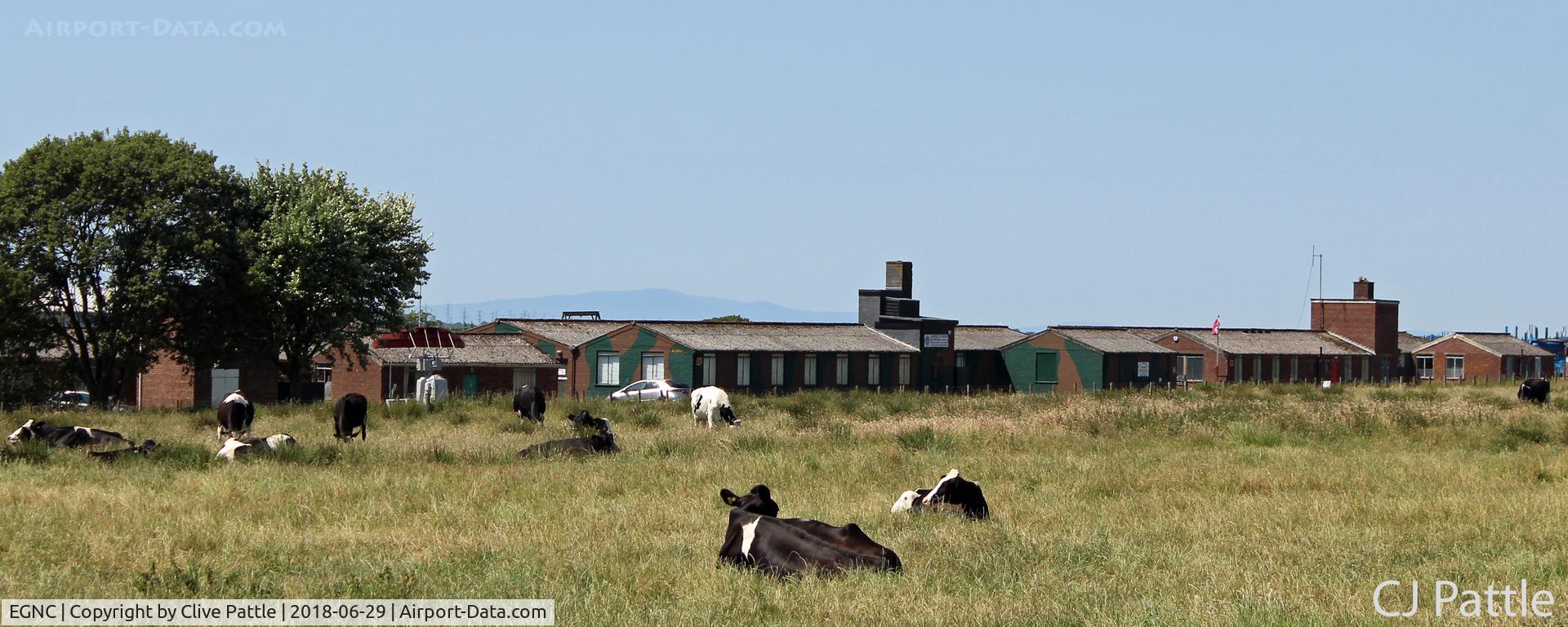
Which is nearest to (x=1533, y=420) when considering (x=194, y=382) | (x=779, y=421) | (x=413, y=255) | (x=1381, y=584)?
(x=779, y=421)

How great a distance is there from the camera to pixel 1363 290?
3789 inches

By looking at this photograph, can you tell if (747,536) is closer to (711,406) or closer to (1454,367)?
(711,406)

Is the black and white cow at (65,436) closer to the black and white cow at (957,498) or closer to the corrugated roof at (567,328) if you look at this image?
the black and white cow at (957,498)

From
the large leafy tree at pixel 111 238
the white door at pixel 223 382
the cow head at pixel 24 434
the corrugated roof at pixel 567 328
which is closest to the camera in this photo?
the cow head at pixel 24 434

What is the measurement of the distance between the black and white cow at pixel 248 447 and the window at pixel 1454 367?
321 ft

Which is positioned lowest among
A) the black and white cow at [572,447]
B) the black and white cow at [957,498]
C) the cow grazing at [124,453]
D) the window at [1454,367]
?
the window at [1454,367]

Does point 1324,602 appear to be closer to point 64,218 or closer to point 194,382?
point 64,218

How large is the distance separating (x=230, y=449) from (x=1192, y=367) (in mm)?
73232

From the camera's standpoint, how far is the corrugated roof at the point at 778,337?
6800 cm

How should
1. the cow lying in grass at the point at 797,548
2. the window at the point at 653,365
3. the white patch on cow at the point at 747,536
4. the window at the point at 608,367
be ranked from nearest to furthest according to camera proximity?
the cow lying in grass at the point at 797,548 → the white patch on cow at the point at 747,536 → the window at the point at 653,365 → the window at the point at 608,367

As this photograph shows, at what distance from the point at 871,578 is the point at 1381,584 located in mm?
3765

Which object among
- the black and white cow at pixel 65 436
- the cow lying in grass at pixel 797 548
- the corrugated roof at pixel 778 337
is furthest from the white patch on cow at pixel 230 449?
the corrugated roof at pixel 778 337

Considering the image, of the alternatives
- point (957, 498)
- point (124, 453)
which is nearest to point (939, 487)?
point (957, 498)

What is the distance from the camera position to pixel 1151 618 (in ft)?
30.6
